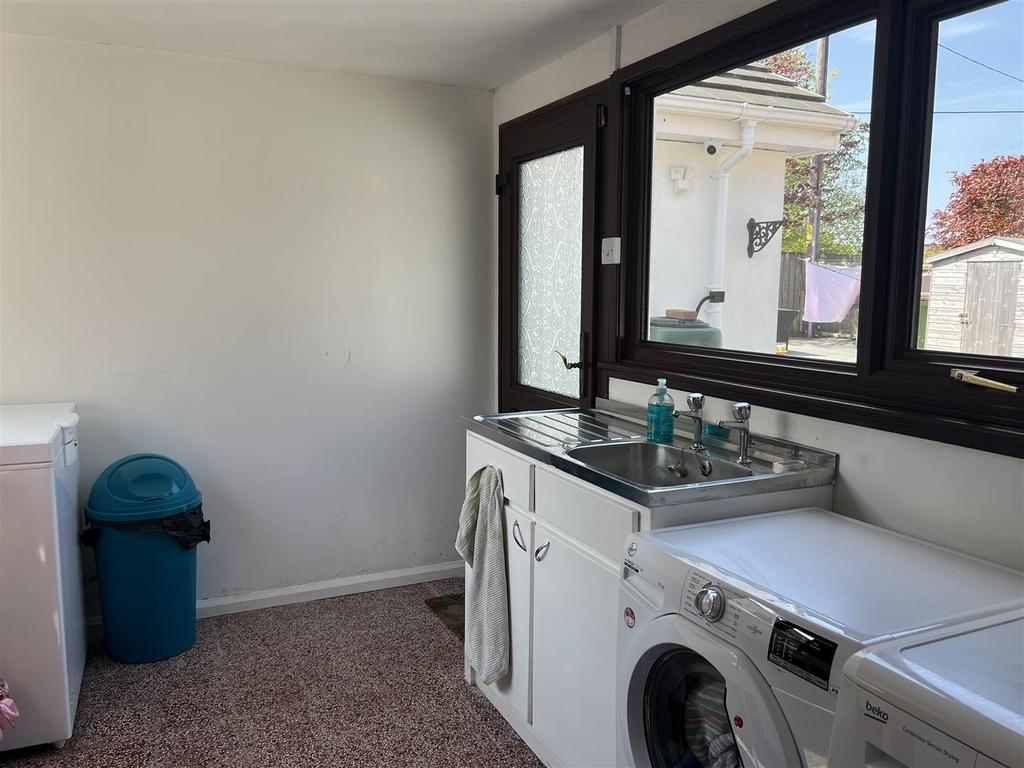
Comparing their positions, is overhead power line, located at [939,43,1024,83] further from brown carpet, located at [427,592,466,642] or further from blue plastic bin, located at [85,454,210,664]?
blue plastic bin, located at [85,454,210,664]

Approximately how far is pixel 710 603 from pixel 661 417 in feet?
3.11

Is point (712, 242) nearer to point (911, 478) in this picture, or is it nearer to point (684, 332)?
point (684, 332)

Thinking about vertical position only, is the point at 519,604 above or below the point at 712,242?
below

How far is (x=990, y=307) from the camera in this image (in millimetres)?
1643

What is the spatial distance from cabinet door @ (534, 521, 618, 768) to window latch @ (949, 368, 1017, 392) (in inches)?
34.3

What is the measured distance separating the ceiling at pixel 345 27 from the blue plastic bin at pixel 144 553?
1581 millimetres

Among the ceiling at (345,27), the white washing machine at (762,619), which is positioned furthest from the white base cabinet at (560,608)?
the ceiling at (345,27)

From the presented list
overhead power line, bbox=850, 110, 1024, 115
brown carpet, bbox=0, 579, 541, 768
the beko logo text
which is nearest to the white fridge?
brown carpet, bbox=0, 579, 541, 768

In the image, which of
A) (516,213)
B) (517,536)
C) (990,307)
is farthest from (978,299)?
(516,213)

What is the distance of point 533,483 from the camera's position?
223 cm

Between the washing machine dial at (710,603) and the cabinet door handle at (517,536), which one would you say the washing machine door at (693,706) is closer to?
the washing machine dial at (710,603)

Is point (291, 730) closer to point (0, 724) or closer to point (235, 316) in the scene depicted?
point (0, 724)

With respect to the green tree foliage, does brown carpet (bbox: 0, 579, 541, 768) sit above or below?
below

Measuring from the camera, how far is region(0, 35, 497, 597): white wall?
289 centimetres
